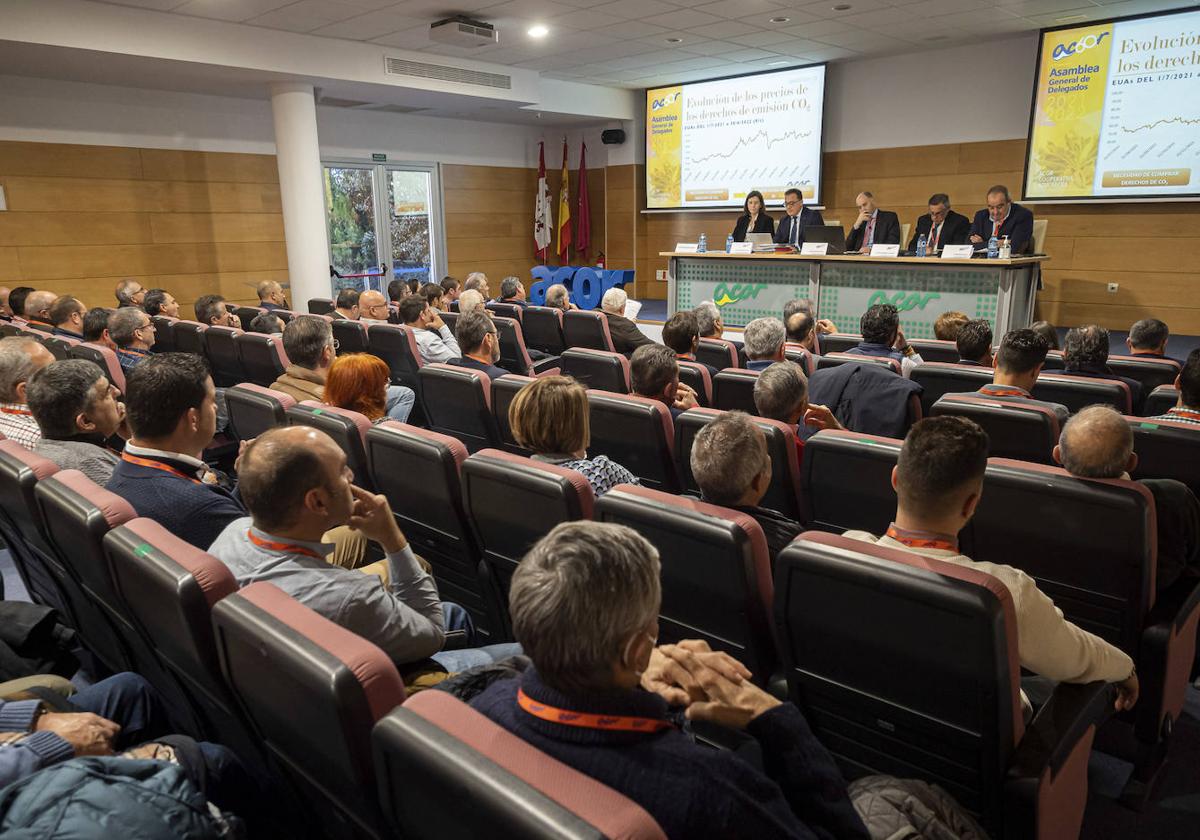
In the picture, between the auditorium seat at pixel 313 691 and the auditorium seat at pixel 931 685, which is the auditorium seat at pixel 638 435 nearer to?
the auditorium seat at pixel 931 685

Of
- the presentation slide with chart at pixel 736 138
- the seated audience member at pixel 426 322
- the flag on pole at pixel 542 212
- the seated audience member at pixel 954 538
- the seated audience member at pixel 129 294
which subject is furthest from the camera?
the flag on pole at pixel 542 212

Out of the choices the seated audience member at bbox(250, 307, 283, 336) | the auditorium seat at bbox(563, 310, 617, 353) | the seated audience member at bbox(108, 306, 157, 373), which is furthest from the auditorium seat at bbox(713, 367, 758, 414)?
the seated audience member at bbox(108, 306, 157, 373)

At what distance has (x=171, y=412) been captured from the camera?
7.14 feet

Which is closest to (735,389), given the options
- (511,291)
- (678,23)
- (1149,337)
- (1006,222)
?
(1149,337)

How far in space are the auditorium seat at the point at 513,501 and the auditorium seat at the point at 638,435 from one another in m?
0.67

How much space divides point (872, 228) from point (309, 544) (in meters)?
7.54

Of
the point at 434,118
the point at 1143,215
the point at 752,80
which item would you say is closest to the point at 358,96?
the point at 434,118

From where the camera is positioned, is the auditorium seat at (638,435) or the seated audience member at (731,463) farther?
the auditorium seat at (638,435)

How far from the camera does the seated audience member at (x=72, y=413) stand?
2441 millimetres

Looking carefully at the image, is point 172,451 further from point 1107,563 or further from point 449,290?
point 449,290

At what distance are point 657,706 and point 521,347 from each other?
4.64 meters

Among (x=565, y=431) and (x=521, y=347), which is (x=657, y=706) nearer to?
(x=565, y=431)

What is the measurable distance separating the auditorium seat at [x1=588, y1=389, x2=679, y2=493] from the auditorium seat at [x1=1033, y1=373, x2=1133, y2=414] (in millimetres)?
1757

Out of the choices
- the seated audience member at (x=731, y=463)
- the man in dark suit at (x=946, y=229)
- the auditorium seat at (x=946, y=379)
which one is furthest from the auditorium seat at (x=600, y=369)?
the man in dark suit at (x=946, y=229)
